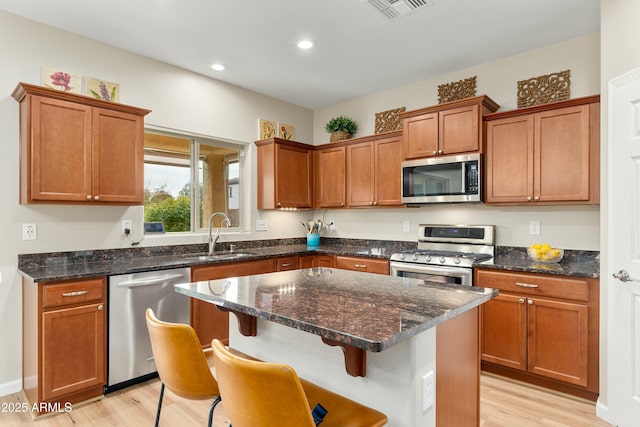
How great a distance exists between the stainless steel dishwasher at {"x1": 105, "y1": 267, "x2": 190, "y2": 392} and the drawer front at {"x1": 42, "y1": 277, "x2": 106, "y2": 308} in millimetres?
78

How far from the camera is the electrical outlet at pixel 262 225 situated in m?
4.54

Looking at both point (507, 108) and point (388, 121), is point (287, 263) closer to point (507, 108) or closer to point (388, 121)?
point (388, 121)

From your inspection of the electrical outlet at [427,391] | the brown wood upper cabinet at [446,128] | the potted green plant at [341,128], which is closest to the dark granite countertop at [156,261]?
the brown wood upper cabinet at [446,128]

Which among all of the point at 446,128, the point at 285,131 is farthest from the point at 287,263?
the point at 446,128

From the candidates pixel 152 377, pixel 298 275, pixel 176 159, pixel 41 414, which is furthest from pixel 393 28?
pixel 41 414

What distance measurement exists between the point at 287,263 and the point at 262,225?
2.51 ft

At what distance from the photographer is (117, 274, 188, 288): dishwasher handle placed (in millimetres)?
2730

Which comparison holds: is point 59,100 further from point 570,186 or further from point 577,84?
point 577,84

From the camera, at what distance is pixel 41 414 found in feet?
7.89

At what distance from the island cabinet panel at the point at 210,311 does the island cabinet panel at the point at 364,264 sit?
3.48 ft

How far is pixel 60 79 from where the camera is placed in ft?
9.79

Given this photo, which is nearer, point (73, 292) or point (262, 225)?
point (73, 292)

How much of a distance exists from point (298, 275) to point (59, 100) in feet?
7.26

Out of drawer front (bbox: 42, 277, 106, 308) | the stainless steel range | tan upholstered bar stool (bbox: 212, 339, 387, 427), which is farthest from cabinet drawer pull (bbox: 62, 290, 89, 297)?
the stainless steel range
